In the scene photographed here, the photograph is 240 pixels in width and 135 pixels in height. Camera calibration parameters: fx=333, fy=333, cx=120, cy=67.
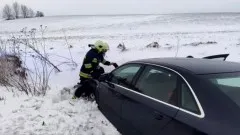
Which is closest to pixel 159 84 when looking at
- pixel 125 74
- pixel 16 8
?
pixel 125 74

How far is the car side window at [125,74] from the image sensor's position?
5.20 m

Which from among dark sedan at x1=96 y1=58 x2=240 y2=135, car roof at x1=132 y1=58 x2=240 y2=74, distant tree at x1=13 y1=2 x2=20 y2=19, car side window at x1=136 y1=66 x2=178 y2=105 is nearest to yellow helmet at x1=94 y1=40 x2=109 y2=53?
dark sedan at x1=96 y1=58 x2=240 y2=135

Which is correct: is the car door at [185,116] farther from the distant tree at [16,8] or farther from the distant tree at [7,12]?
the distant tree at [16,8]

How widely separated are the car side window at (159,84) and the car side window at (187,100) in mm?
122

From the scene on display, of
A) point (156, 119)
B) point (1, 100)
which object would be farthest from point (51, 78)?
point (156, 119)

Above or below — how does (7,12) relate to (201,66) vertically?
below

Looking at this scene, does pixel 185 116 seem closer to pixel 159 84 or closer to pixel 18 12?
pixel 159 84

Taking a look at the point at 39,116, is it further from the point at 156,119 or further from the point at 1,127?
the point at 156,119

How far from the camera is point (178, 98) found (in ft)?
12.8

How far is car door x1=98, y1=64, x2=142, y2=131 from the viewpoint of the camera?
5289mm

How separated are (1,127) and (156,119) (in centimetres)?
303

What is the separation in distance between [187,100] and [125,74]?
77.0 inches

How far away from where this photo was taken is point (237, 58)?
12.9 meters

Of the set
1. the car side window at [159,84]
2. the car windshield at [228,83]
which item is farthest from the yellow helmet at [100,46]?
the car windshield at [228,83]
